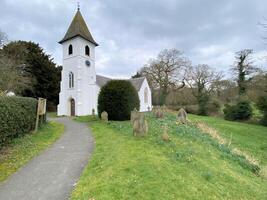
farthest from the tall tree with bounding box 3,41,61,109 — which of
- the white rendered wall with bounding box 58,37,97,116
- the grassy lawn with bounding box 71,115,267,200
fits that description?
the grassy lawn with bounding box 71,115,267,200

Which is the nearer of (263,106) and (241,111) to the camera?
(263,106)

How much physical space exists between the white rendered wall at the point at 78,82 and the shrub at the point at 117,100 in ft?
38.9

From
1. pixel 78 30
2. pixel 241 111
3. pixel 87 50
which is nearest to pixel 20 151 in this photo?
pixel 78 30

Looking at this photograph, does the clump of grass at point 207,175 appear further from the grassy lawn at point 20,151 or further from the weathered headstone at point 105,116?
the weathered headstone at point 105,116

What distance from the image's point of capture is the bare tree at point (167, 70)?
47.8 metres

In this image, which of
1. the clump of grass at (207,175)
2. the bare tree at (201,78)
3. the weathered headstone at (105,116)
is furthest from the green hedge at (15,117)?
the bare tree at (201,78)

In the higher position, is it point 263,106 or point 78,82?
point 78,82

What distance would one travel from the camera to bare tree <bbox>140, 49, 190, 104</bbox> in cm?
4775

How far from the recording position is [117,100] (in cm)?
1886

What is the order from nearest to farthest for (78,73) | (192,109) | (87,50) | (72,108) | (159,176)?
1. (159,176)
2. (78,73)
3. (72,108)
4. (87,50)
5. (192,109)

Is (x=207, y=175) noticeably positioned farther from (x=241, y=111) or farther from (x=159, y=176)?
(x=241, y=111)

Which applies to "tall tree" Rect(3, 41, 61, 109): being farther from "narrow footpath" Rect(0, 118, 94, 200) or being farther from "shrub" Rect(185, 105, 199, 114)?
"narrow footpath" Rect(0, 118, 94, 200)

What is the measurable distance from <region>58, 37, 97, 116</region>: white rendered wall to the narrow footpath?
21.6m

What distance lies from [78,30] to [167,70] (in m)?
22.5
